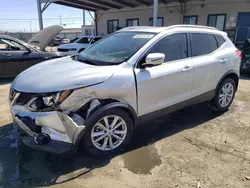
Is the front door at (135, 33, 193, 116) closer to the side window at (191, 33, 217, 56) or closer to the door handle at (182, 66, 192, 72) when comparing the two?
the door handle at (182, 66, 192, 72)

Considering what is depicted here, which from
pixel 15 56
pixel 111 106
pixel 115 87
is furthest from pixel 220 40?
pixel 15 56

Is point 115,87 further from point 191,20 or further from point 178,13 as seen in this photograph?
point 178,13

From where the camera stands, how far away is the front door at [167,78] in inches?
129

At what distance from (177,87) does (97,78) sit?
146 centimetres

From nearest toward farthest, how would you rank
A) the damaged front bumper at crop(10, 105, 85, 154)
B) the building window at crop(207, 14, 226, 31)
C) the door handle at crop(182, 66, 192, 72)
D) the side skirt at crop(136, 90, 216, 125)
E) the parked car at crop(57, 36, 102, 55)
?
1. the damaged front bumper at crop(10, 105, 85, 154)
2. the side skirt at crop(136, 90, 216, 125)
3. the door handle at crop(182, 66, 192, 72)
4. the parked car at crop(57, 36, 102, 55)
5. the building window at crop(207, 14, 226, 31)

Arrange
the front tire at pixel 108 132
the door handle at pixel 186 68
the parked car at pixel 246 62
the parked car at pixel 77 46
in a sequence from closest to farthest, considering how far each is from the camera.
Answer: the front tire at pixel 108 132, the door handle at pixel 186 68, the parked car at pixel 246 62, the parked car at pixel 77 46

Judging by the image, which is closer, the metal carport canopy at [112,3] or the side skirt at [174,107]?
the side skirt at [174,107]

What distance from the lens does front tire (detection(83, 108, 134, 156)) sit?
2.88m

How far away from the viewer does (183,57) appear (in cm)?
379

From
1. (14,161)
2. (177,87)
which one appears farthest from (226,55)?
(14,161)

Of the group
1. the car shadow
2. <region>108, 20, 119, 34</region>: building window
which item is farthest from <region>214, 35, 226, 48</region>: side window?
<region>108, 20, 119, 34</region>: building window

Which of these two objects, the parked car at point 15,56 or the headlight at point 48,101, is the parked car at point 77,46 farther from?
the headlight at point 48,101

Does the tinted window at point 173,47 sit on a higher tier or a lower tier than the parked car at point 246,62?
higher

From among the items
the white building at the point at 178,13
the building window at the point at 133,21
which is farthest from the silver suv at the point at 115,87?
the building window at the point at 133,21
